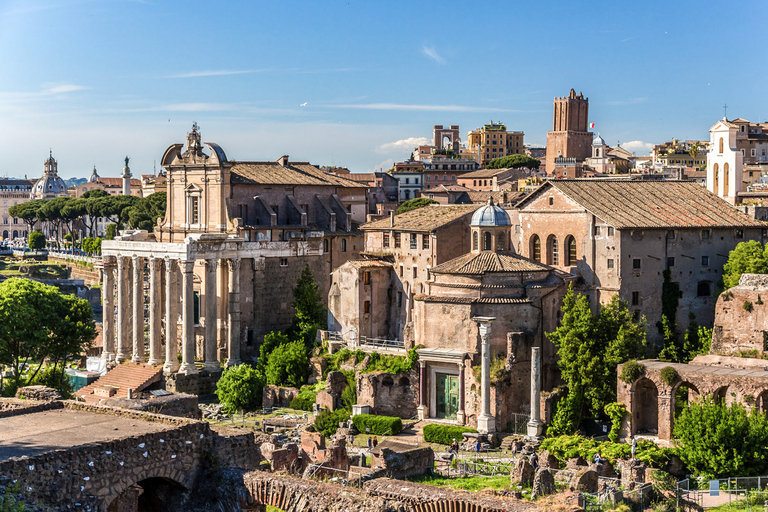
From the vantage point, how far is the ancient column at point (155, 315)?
205 ft

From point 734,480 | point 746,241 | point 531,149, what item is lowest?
point 734,480

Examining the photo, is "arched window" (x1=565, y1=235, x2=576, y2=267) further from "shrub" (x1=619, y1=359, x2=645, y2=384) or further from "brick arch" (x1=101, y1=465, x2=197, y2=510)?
"brick arch" (x1=101, y1=465, x2=197, y2=510)

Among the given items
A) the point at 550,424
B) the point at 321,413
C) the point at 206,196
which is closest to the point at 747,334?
the point at 550,424

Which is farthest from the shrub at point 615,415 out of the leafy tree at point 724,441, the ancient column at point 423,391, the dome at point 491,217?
the dome at point 491,217

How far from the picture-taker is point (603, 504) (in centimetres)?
3506

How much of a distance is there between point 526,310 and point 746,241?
14.1 meters

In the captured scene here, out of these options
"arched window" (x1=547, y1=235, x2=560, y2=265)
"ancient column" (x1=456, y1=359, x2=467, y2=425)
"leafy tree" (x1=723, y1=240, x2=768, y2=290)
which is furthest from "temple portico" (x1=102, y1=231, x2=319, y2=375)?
"leafy tree" (x1=723, y1=240, x2=768, y2=290)

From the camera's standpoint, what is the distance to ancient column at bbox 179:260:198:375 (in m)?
59.9

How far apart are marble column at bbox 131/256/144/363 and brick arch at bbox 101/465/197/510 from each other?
32.2 m

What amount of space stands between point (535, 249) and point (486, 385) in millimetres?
11199

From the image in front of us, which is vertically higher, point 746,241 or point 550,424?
point 746,241

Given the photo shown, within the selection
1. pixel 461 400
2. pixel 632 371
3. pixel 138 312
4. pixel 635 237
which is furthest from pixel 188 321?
pixel 632 371

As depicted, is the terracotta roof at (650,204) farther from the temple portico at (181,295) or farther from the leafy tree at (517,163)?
the leafy tree at (517,163)

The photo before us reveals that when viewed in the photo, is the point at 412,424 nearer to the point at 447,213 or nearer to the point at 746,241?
the point at 447,213
